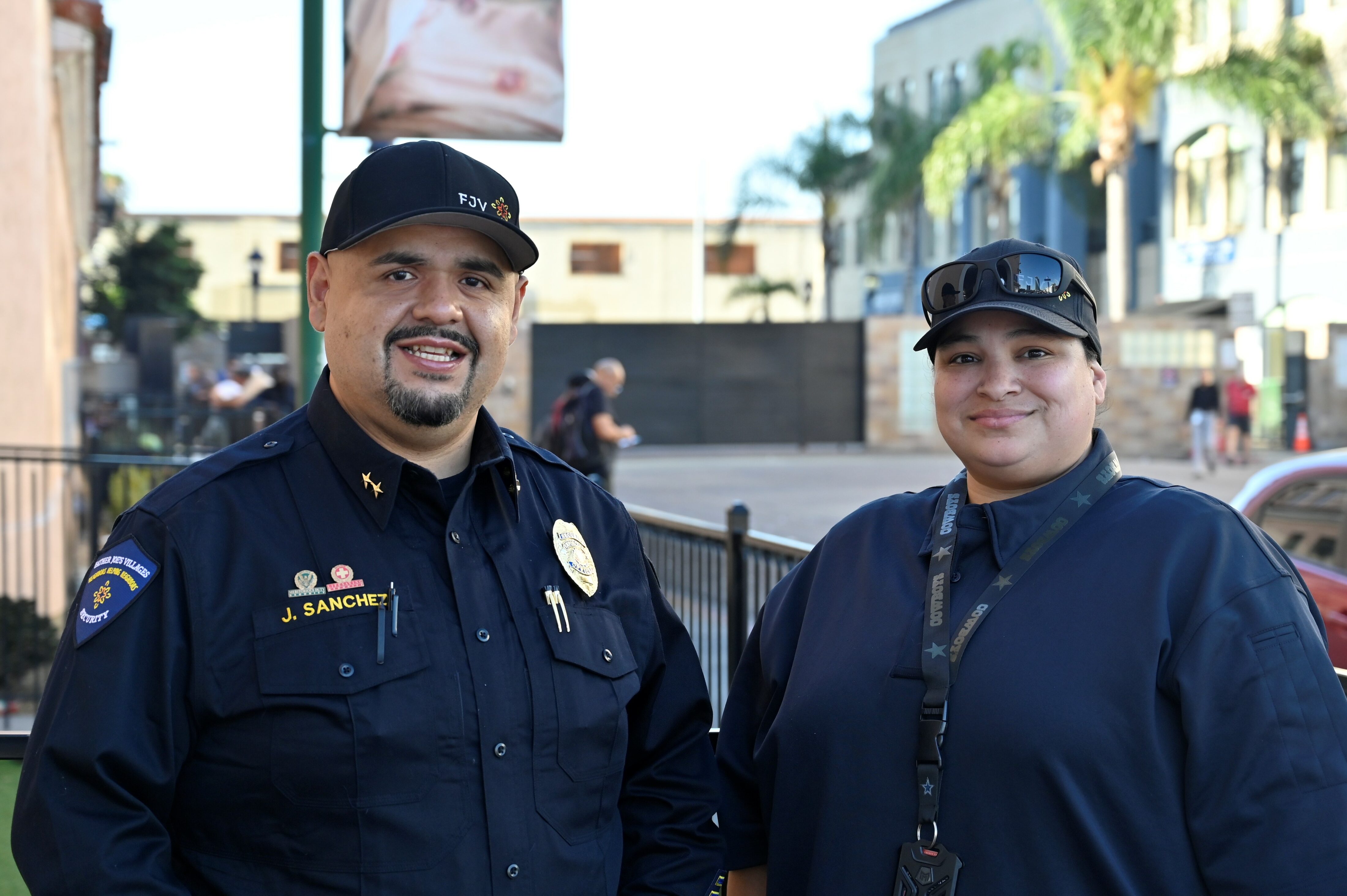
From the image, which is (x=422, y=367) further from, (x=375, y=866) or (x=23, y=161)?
(x=23, y=161)

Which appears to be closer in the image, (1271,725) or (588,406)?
(1271,725)

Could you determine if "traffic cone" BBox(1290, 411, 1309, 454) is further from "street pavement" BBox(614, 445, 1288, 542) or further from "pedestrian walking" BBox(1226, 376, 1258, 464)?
"pedestrian walking" BBox(1226, 376, 1258, 464)

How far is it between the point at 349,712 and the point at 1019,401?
1.22m

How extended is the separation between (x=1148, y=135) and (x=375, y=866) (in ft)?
134

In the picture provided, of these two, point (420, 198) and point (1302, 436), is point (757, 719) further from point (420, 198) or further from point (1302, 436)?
point (1302, 436)

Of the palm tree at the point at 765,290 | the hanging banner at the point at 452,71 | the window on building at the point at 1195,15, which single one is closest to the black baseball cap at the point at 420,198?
the hanging banner at the point at 452,71

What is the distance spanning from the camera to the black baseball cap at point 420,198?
226 cm

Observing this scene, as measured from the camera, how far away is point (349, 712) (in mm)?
2080

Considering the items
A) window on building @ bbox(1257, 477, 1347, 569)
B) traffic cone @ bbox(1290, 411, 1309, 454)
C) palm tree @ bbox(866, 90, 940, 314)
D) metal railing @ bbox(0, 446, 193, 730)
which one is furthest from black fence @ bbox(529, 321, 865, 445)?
window on building @ bbox(1257, 477, 1347, 569)

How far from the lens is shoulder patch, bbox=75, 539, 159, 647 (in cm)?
200

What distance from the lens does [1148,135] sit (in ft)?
129

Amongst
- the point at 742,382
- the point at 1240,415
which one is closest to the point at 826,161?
the point at 742,382

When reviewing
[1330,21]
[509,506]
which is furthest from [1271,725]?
[1330,21]

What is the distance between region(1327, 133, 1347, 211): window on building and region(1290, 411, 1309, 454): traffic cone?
6089 mm
